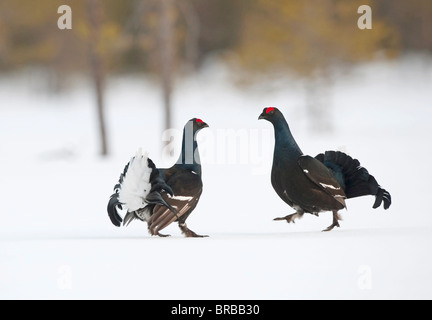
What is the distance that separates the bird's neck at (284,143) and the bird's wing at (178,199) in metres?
0.74

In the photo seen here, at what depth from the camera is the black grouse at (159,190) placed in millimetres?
5168

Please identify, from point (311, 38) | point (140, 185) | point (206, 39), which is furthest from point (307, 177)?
point (206, 39)

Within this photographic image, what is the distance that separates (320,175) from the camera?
5.45 m

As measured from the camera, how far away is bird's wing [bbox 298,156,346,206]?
5.43 m

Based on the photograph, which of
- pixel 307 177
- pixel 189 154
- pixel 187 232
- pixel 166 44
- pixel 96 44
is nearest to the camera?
pixel 307 177

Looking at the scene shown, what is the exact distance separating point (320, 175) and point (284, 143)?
0.41 metres

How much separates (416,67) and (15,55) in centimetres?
1797

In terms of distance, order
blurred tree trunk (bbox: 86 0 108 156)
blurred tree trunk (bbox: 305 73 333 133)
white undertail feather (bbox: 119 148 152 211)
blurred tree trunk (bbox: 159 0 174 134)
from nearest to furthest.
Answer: white undertail feather (bbox: 119 148 152 211), blurred tree trunk (bbox: 86 0 108 156), blurred tree trunk (bbox: 159 0 174 134), blurred tree trunk (bbox: 305 73 333 133)

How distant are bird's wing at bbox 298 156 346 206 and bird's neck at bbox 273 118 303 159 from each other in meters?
0.08

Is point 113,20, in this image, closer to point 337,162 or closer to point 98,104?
point 98,104

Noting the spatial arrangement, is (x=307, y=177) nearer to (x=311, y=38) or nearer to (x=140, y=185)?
(x=140, y=185)

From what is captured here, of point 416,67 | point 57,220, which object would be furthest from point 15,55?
point 57,220

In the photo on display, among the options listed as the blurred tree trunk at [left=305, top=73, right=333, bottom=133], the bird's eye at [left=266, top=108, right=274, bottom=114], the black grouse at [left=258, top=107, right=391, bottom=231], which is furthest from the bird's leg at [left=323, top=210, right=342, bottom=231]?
the blurred tree trunk at [left=305, top=73, right=333, bottom=133]

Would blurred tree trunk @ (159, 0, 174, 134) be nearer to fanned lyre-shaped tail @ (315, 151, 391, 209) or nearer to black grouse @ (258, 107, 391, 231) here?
black grouse @ (258, 107, 391, 231)
